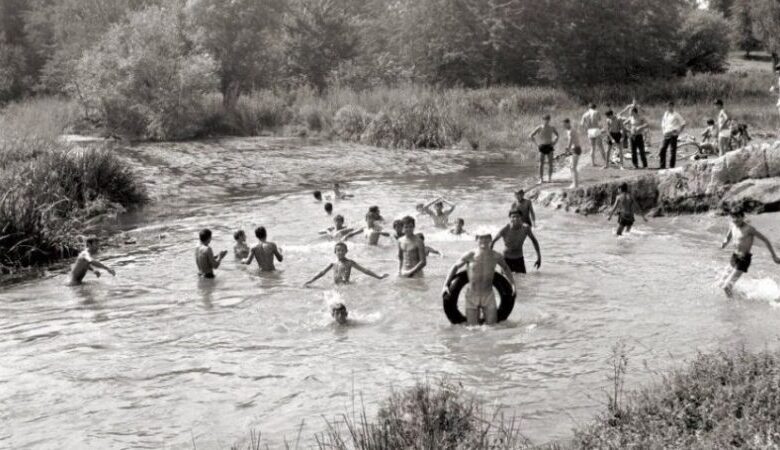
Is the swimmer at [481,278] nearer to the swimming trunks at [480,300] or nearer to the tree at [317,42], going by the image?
the swimming trunks at [480,300]

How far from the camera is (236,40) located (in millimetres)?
50750

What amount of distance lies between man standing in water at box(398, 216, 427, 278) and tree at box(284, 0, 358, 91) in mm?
41957

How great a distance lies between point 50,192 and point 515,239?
1134cm

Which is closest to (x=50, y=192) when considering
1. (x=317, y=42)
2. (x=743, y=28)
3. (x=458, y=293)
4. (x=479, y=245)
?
(x=458, y=293)

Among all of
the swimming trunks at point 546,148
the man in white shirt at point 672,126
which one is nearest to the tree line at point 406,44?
the swimming trunks at point 546,148

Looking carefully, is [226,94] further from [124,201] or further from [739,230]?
[739,230]

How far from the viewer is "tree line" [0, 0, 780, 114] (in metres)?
42.6

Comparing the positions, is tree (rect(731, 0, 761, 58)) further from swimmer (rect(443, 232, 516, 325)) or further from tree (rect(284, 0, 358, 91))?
swimmer (rect(443, 232, 516, 325))

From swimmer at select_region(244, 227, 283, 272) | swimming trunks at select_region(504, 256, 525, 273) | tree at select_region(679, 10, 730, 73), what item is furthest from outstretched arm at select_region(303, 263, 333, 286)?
tree at select_region(679, 10, 730, 73)

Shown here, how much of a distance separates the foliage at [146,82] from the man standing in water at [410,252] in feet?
97.3

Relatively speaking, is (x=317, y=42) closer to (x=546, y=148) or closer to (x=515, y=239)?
(x=546, y=148)

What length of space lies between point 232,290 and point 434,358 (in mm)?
5575

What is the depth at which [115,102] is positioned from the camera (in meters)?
40.6

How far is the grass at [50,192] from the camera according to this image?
15891mm
